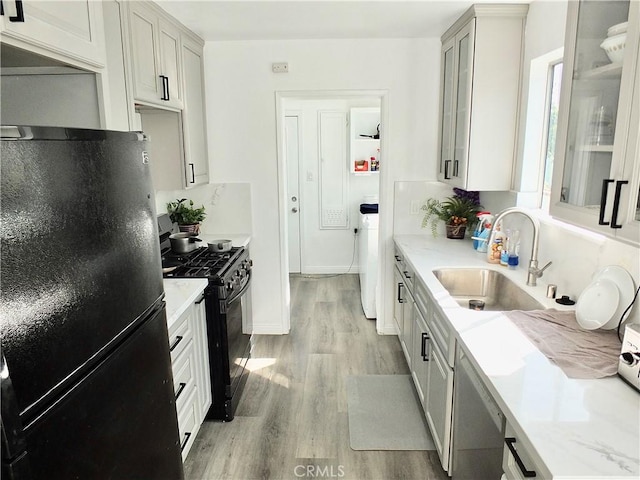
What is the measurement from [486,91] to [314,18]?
119 centimetres

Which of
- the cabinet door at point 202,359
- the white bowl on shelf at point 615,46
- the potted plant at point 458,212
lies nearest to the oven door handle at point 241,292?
the cabinet door at point 202,359

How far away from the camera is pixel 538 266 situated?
7.63 feet

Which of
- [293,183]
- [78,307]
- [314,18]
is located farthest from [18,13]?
[293,183]

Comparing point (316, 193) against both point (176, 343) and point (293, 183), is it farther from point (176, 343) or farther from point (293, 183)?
point (176, 343)

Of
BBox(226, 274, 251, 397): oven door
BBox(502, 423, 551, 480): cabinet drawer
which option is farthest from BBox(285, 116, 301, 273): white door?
BBox(502, 423, 551, 480): cabinet drawer

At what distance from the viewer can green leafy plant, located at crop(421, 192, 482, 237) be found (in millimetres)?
3416

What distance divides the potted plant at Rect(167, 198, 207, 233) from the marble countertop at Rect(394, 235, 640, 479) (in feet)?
7.33

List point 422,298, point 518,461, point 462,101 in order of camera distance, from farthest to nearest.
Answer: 1. point 462,101
2. point 422,298
3. point 518,461

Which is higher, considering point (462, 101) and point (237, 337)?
point (462, 101)

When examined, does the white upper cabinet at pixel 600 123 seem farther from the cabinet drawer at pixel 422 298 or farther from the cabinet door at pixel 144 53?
the cabinet door at pixel 144 53

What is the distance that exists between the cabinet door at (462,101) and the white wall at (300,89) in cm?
43

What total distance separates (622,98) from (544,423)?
0.97 m

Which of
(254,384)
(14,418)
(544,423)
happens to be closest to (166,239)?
(254,384)

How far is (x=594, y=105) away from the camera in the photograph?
1.51m
